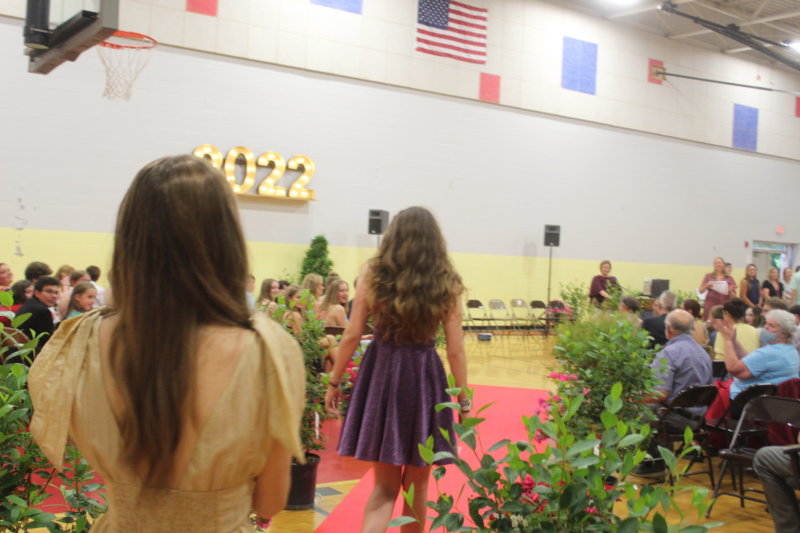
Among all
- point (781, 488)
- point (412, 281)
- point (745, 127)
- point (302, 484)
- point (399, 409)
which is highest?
point (745, 127)

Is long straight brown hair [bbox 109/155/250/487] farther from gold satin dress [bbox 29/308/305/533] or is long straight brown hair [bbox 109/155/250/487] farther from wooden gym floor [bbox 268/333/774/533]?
wooden gym floor [bbox 268/333/774/533]

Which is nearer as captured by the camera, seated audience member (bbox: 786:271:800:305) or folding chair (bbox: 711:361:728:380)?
folding chair (bbox: 711:361:728:380)

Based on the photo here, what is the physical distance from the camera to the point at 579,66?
50.9ft

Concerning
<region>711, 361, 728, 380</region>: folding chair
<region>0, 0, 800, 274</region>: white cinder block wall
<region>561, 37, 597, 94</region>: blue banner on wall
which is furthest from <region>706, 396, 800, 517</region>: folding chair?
<region>561, 37, 597, 94</region>: blue banner on wall

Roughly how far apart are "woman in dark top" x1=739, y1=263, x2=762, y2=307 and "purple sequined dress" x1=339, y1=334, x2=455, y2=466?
11.2 m

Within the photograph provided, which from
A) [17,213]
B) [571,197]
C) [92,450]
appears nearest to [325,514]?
[92,450]

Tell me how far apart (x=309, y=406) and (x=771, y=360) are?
320cm

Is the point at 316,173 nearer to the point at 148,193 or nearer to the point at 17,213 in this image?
Result: the point at 17,213

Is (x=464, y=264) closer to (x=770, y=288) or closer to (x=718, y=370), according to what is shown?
(x=770, y=288)

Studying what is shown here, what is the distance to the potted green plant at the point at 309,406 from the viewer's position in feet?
13.1

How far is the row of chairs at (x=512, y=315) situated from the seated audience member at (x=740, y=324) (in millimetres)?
7624

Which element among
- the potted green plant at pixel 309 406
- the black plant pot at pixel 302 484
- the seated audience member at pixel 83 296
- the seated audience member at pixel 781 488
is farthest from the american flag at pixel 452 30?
the seated audience member at pixel 781 488

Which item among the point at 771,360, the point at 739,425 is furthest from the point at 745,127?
the point at 739,425

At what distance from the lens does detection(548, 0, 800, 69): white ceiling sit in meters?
15.0
